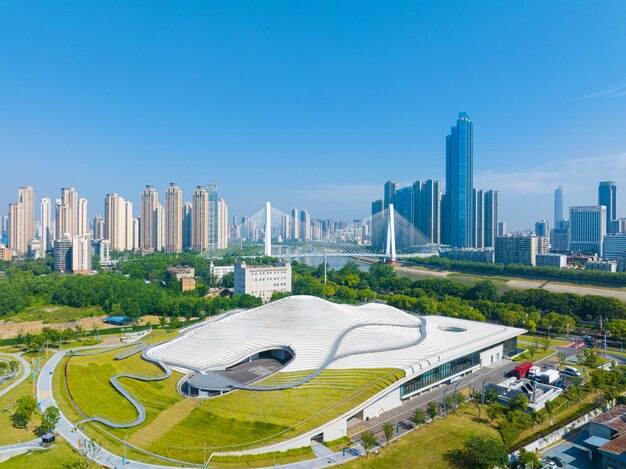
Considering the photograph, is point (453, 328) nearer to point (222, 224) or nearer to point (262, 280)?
point (262, 280)

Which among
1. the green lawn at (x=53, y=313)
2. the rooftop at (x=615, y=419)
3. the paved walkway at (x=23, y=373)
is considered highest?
the rooftop at (x=615, y=419)

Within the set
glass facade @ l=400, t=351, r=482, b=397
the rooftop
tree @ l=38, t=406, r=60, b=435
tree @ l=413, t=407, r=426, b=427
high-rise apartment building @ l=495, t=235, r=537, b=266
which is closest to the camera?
the rooftop

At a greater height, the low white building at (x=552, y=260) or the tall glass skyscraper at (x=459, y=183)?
the tall glass skyscraper at (x=459, y=183)

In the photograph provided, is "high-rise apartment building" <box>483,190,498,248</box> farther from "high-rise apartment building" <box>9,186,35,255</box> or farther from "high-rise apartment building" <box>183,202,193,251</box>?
"high-rise apartment building" <box>9,186,35,255</box>

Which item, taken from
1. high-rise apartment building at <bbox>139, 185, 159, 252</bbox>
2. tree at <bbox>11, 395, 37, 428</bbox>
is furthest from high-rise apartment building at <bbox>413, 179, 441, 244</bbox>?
tree at <bbox>11, 395, 37, 428</bbox>

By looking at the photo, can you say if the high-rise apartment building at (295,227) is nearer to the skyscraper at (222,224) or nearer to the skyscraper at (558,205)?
the skyscraper at (222,224)

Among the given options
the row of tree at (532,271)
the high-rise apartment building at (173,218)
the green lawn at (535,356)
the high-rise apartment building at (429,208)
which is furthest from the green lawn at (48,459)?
the high-rise apartment building at (429,208)

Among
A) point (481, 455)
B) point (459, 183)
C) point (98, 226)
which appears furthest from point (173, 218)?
point (481, 455)
